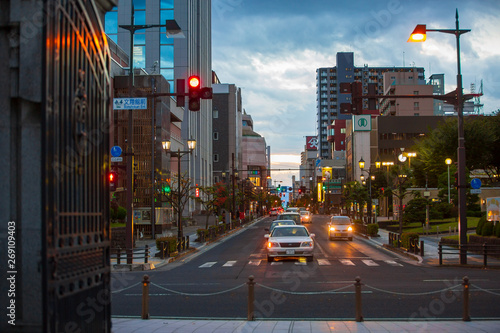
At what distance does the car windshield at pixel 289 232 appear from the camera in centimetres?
2620

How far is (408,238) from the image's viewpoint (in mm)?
29094

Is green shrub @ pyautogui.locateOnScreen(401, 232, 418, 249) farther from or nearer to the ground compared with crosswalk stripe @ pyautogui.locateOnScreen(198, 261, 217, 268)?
farther from the ground

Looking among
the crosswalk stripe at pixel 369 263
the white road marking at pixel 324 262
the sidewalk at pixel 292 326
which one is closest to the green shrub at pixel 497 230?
the crosswalk stripe at pixel 369 263

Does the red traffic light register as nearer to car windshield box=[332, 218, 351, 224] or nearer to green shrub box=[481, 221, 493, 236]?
green shrub box=[481, 221, 493, 236]

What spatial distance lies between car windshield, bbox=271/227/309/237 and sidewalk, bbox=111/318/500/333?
50.1ft

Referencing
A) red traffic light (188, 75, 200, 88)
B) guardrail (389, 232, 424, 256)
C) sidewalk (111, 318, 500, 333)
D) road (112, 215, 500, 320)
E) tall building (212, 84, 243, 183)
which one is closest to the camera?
sidewalk (111, 318, 500, 333)

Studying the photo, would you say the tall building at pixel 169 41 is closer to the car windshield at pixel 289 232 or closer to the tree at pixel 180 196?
the tree at pixel 180 196

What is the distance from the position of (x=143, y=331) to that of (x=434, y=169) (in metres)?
64.7

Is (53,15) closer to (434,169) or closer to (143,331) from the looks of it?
(143,331)

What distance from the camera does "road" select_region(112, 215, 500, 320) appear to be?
40.4 feet

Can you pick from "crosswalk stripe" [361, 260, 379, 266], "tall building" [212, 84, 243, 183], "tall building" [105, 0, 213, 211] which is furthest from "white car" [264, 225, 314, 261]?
"tall building" [212, 84, 243, 183]

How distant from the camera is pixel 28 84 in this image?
4629mm

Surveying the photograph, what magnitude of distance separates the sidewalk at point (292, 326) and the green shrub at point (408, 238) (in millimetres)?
17913

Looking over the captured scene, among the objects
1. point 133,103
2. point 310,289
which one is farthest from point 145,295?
point 133,103
